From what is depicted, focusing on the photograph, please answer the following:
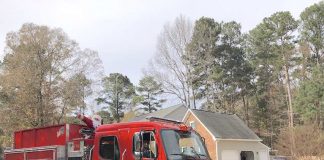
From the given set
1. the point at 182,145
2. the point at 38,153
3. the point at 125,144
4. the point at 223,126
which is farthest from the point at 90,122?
the point at 223,126

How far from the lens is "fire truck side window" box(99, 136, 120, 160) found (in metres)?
11.6

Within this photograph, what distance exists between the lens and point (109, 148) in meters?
11.8

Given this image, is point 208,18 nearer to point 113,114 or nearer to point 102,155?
point 113,114

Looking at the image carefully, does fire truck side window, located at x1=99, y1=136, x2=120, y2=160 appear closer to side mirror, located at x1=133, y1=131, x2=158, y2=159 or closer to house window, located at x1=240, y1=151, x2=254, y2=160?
side mirror, located at x1=133, y1=131, x2=158, y2=159

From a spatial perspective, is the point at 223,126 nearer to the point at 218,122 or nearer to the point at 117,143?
the point at 218,122

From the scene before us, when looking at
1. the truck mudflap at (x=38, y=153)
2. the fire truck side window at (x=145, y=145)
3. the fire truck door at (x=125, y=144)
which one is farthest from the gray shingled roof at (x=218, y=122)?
the fire truck side window at (x=145, y=145)

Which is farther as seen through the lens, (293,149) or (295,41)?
(295,41)

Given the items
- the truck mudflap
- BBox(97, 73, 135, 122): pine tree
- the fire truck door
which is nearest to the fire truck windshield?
the fire truck door

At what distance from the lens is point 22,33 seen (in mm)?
41844

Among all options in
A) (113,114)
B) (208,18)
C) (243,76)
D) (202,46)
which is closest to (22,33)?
(202,46)

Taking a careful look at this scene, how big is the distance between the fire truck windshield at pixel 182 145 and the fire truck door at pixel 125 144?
986 mm

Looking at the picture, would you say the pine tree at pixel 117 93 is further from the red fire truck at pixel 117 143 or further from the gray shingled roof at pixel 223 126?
the red fire truck at pixel 117 143

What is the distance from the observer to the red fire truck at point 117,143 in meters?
10.9

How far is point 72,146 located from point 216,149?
28089 mm
